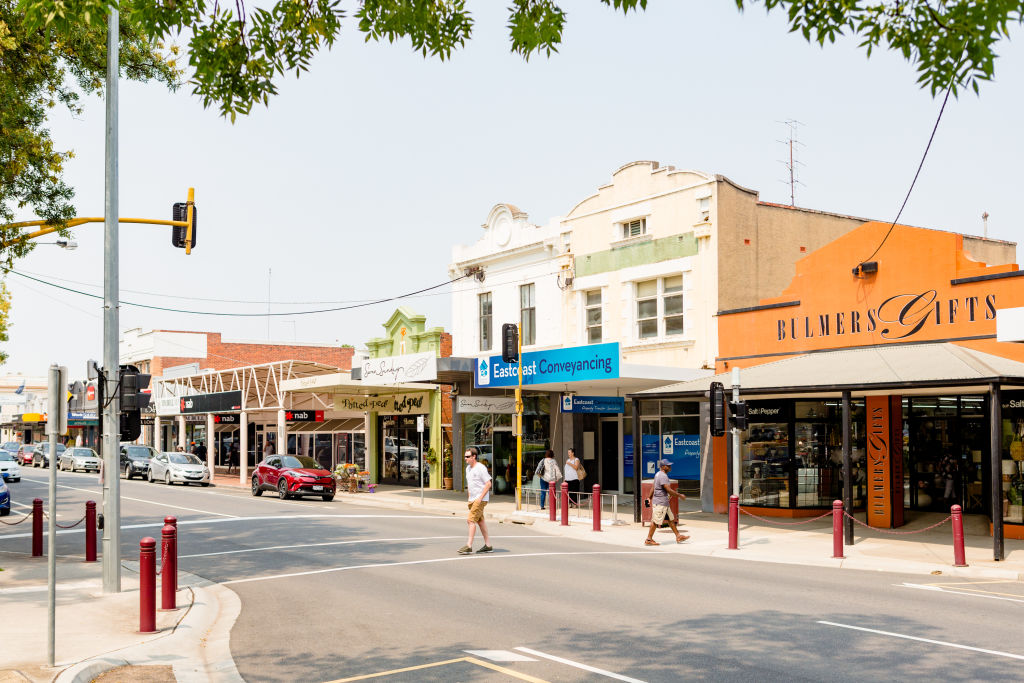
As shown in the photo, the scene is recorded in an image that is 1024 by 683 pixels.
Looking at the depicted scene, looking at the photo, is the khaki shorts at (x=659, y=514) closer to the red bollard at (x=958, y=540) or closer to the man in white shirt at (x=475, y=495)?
the man in white shirt at (x=475, y=495)

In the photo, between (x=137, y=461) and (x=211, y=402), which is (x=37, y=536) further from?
(x=137, y=461)

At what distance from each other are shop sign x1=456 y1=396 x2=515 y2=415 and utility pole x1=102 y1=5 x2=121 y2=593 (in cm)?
1534

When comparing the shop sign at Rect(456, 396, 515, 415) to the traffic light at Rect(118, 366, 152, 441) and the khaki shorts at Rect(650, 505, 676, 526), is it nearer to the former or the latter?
the khaki shorts at Rect(650, 505, 676, 526)

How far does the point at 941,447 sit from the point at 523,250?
575 inches

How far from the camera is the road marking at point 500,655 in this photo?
8570 mm

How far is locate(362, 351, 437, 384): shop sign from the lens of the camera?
94.1ft

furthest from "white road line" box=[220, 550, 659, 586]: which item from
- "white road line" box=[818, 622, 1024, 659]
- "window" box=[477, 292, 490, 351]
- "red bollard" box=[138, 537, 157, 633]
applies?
"window" box=[477, 292, 490, 351]

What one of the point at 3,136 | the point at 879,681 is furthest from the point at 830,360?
the point at 3,136

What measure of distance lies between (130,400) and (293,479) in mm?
18009

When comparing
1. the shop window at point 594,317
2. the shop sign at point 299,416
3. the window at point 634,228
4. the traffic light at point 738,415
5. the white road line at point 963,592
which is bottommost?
the white road line at point 963,592

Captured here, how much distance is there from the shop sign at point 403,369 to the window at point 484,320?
3409 mm

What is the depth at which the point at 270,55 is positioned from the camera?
684 cm

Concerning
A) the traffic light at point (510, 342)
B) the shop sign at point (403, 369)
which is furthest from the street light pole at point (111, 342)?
the shop sign at point (403, 369)

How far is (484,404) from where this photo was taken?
93.4 feet
